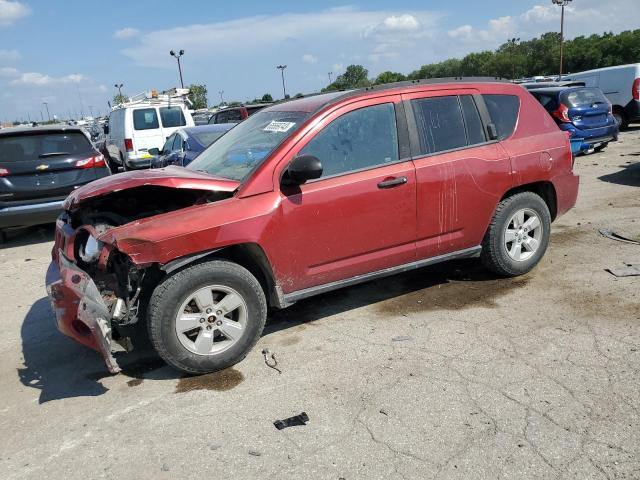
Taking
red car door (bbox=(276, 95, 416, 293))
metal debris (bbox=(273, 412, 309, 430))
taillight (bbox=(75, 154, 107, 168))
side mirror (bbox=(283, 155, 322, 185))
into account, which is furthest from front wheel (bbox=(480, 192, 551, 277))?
taillight (bbox=(75, 154, 107, 168))

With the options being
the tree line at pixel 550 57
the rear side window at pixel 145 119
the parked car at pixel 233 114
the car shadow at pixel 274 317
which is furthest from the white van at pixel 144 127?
the tree line at pixel 550 57

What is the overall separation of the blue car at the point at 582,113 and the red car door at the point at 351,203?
8.68 metres

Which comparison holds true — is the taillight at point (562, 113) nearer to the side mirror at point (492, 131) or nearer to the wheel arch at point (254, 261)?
the side mirror at point (492, 131)

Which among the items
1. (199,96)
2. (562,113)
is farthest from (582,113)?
(199,96)

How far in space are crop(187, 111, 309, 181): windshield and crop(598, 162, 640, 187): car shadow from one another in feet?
22.9

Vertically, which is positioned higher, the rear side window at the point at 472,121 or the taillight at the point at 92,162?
the rear side window at the point at 472,121

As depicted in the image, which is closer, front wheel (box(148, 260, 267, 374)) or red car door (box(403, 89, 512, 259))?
front wheel (box(148, 260, 267, 374))

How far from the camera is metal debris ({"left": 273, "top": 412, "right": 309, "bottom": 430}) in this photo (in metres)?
3.04

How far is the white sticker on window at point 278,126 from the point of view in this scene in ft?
13.5

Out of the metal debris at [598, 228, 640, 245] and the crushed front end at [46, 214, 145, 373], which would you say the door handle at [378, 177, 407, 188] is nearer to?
the crushed front end at [46, 214, 145, 373]

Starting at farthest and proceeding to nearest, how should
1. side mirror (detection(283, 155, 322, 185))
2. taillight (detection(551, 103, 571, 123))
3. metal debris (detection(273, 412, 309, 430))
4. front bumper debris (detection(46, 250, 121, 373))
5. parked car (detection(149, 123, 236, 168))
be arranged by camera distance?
1. taillight (detection(551, 103, 571, 123))
2. parked car (detection(149, 123, 236, 168))
3. side mirror (detection(283, 155, 322, 185))
4. front bumper debris (detection(46, 250, 121, 373))
5. metal debris (detection(273, 412, 309, 430))

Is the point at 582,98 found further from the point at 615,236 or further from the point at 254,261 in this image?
the point at 254,261

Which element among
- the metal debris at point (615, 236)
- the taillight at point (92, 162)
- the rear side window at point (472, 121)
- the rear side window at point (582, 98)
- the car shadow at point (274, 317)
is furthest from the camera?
the rear side window at point (582, 98)

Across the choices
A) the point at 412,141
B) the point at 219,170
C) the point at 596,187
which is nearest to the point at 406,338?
the point at 412,141
